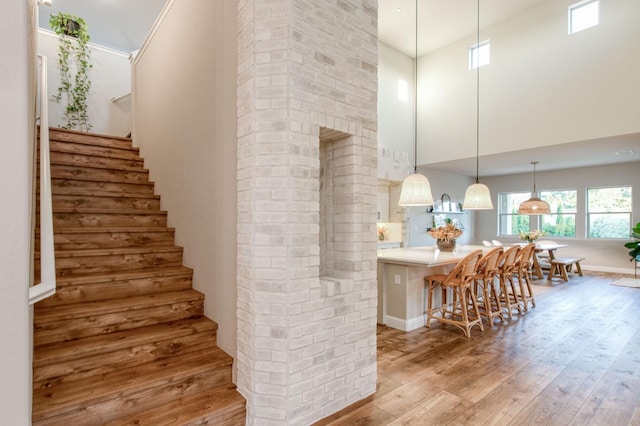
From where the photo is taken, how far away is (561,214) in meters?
9.43

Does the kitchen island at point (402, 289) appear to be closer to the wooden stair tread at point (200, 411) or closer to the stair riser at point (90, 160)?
the wooden stair tread at point (200, 411)

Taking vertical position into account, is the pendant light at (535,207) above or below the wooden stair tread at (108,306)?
above

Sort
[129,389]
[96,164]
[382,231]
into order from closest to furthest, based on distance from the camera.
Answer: [129,389], [96,164], [382,231]

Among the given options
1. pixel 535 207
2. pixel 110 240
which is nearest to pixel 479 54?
pixel 535 207

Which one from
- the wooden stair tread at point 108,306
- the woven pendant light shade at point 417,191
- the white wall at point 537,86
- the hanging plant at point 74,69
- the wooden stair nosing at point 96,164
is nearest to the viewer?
the wooden stair tread at point 108,306

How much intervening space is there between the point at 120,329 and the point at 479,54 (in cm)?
841

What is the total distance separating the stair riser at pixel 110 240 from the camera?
112 inches

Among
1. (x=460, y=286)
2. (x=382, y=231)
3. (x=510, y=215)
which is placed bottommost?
(x=460, y=286)

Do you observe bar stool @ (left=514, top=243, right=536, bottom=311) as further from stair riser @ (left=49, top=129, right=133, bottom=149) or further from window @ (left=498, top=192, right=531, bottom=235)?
stair riser @ (left=49, top=129, right=133, bottom=149)

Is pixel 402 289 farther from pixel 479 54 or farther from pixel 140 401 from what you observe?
pixel 479 54

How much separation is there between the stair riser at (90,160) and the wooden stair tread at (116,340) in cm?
236

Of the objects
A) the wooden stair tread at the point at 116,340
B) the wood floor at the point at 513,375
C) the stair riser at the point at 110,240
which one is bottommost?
the wood floor at the point at 513,375

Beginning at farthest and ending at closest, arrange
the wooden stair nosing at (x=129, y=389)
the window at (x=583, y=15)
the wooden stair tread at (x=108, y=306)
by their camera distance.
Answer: the window at (x=583, y=15)
the wooden stair tread at (x=108, y=306)
the wooden stair nosing at (x=129, y=389)

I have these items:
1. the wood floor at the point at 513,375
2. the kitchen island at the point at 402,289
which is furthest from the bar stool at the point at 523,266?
the kitchen island at the point at 402,289
